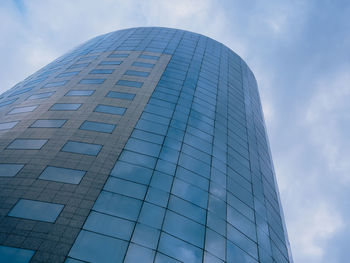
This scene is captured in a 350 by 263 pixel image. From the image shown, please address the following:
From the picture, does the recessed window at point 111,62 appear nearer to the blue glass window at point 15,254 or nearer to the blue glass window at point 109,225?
the blue glass window at point 109,225

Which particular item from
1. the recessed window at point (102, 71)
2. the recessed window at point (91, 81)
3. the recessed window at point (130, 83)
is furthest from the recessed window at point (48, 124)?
the recessed window at point (102, 71)

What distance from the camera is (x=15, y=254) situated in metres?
13.0

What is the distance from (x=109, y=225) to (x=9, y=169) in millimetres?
9153

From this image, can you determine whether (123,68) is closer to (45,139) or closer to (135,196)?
(45,139)

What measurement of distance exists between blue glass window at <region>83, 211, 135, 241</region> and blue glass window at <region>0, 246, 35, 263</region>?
2927 millimetres

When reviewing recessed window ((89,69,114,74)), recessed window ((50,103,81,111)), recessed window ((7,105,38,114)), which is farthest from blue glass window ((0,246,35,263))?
recessed window ((89,69,114,74))

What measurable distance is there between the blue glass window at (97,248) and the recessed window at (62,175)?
14.4 feet

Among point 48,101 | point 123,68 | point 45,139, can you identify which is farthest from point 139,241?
Result: point 123,68

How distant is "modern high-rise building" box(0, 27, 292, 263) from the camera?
585 inches

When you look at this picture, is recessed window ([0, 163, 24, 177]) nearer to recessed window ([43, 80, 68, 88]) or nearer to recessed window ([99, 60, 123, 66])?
recessed window ([43, 80, 68, 88])

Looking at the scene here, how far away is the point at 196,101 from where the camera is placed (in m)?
30.2

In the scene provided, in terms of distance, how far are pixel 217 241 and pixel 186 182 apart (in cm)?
482

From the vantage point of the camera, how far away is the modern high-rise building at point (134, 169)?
48.7ft

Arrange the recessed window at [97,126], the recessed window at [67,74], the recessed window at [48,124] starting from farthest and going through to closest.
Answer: the recessed window at [67,74] → the recessed window at [48,124] → the recessed window at [97,126]
